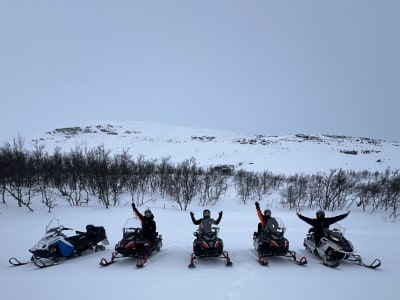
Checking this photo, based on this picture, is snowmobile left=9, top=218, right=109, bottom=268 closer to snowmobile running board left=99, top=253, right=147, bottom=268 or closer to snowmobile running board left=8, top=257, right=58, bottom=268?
snowmobile running board left=8, top=257, right=58, bottom=268

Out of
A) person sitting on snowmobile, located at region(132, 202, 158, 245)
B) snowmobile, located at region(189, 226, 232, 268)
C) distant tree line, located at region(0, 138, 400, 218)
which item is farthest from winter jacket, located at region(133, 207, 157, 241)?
distant tree line, located at region(0, 138, 400, 218)

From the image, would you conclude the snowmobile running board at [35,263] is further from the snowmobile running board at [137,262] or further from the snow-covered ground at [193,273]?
the snowmobile running board at [137,262]

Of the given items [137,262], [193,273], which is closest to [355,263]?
[193,273]

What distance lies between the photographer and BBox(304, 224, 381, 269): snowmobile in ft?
21.3

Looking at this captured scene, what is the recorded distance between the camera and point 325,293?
16.3 feet

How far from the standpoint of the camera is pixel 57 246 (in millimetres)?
6980

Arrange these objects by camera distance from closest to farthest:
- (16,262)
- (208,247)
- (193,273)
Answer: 1. (193,273)
2. (208,247)
3. (16,262)

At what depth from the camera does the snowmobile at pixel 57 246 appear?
674 cm

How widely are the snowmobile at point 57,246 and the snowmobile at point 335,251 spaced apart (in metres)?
7.54

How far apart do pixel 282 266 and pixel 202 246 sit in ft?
8.05

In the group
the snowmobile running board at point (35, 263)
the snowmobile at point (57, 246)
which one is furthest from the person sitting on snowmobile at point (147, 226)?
the snowmobile running board at point (35, 263)

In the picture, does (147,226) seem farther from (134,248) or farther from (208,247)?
(208,247)

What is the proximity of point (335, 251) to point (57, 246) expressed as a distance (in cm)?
846

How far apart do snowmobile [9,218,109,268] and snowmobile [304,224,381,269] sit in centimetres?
754
